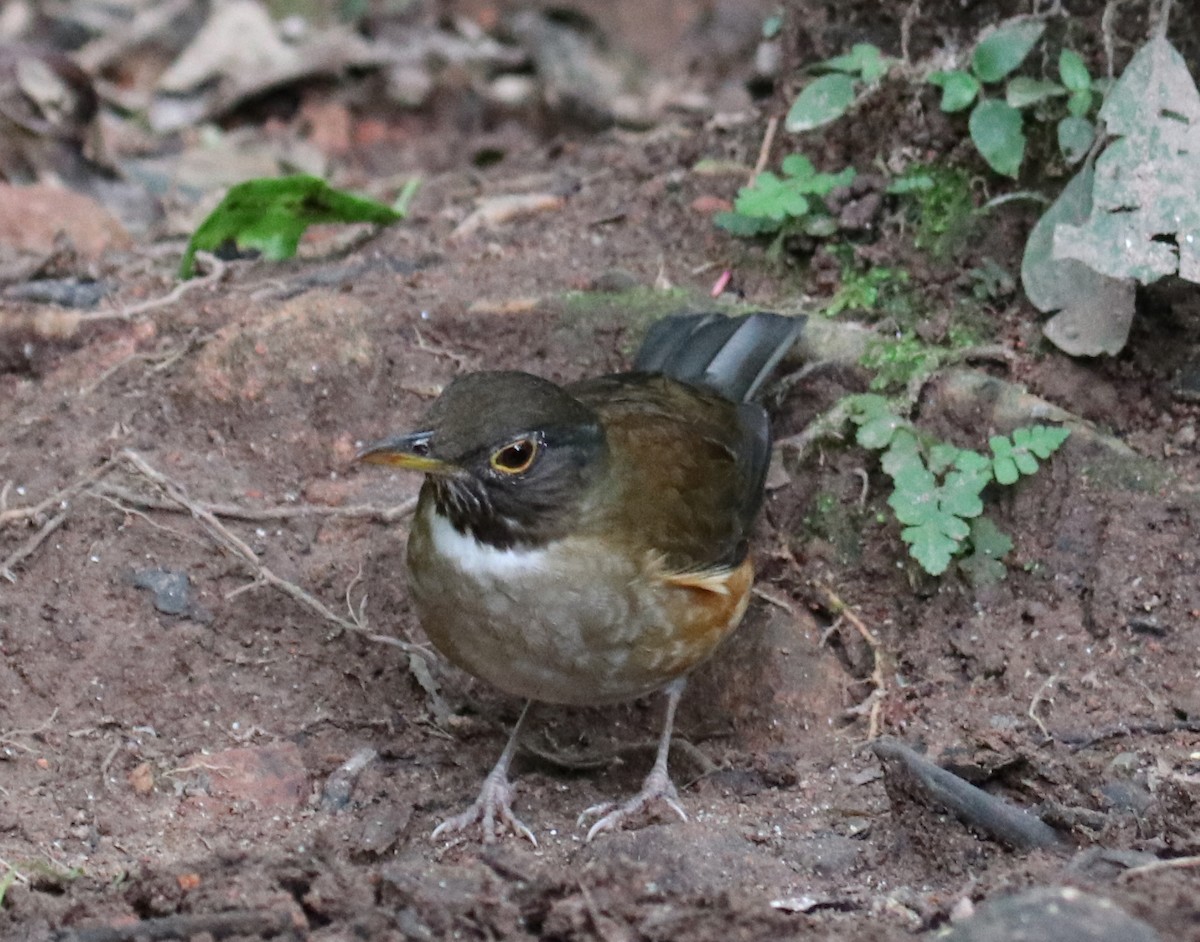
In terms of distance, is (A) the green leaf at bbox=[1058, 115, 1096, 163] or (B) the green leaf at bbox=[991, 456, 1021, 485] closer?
(B) the green leaf at bbox=[991, 456, 1021, 485]

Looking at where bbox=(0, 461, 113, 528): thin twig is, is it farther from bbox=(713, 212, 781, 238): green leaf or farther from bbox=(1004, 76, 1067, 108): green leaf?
bbox=(1004, 76, 1067, 108): green leaf

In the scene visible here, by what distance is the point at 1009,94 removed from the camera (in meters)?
5.74

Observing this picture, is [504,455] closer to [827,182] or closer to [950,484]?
[950,484]

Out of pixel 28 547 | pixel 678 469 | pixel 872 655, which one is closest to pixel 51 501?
pixel 28 547

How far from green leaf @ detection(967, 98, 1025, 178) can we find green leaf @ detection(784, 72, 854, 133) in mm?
543

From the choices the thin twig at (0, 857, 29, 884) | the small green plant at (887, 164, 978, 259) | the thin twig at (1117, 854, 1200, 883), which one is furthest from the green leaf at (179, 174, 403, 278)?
the thin twig at (1117, 854, 1200, 883)

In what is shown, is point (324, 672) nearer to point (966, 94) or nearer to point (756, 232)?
point (756, 232)

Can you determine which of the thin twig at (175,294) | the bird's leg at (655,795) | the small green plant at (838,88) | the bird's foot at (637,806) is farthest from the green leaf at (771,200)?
the bird's foot at (637,806)

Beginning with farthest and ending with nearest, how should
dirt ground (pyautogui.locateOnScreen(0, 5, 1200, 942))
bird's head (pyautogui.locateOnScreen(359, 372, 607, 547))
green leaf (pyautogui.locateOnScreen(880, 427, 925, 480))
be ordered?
green leaf (pyautogui.locateOnScreen(880, 427, 925, 480)) → bird's head (pyautogui.locateOnScreen(359, 372, 607, 547)) → dirt ground (pyautogui.locateOnScreen(0, 5, 1200, 942))

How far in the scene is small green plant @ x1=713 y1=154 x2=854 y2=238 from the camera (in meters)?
6.20

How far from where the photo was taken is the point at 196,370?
233 inches

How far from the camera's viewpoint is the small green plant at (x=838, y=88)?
6008 mm

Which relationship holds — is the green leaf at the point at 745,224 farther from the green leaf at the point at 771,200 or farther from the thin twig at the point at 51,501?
the thin twig at the point at 51,501

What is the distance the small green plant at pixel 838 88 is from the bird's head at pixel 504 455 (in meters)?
1.92
